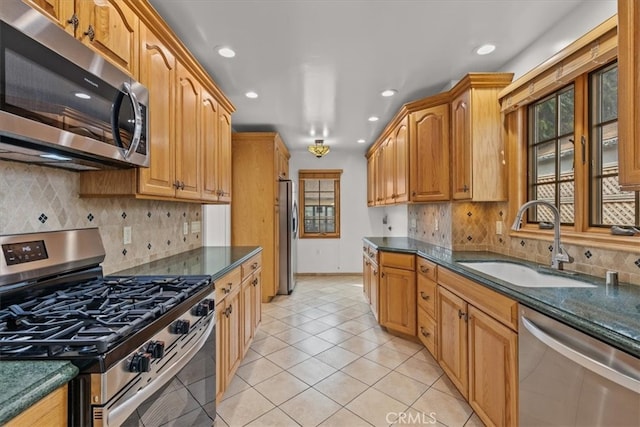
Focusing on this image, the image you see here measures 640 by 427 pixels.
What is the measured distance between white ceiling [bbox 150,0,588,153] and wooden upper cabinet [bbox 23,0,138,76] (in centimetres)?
49

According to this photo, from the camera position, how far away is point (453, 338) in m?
2.07

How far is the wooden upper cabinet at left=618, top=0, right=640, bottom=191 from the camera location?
3.49 ft

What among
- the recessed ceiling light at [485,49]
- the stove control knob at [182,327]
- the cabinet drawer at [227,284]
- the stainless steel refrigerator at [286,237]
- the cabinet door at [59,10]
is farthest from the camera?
the stainless steel refrigerator at [286,237]

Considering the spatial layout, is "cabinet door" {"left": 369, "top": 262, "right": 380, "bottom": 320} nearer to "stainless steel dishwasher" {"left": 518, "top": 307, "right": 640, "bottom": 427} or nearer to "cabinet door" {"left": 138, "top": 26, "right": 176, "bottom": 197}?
"stainless steel dishwasher" {"left": 518, "top": 307, "right": 640, "bottom": 427}

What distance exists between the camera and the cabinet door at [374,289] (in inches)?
131

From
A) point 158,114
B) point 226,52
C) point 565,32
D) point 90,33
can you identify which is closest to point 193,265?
point 158,114

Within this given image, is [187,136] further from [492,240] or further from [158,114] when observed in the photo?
[492,240]

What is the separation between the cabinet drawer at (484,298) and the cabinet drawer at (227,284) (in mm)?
1545

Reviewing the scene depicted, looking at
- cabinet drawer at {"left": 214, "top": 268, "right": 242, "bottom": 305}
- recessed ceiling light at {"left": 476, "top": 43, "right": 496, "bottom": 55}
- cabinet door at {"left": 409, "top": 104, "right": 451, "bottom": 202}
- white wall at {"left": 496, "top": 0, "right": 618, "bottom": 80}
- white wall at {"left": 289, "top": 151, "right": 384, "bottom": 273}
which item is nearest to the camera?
white wall at {"left": 496, "top": 0, "right": 618, "bottom": 80}

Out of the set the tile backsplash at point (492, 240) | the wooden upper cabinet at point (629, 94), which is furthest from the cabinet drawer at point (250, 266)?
the wooden upper cabinet at point (629, 94)

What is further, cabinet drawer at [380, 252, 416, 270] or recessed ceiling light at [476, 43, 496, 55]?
cabinet drawer at [380, 252, 416, 270]

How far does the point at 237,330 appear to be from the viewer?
225 centimetres

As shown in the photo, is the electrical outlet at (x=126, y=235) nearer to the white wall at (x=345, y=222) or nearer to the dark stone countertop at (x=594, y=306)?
the dark stone countertop at (x=594, y=306)

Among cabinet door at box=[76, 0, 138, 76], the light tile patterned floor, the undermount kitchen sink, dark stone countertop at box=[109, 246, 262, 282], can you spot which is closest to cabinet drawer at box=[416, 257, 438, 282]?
the undermount kitchen sink
